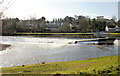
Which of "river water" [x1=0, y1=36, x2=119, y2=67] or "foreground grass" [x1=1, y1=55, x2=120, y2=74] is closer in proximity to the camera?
"foreground grass" [x1=1, y1=55, x2=120, y2=74]

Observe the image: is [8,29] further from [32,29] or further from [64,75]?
[64,75]

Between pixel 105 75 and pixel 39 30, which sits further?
pixel 39 30

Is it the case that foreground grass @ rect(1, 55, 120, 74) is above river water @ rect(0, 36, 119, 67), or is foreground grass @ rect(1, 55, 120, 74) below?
above

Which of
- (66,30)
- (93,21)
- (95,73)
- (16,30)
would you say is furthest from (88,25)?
(95,73)

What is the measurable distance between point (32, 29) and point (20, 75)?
53998mm

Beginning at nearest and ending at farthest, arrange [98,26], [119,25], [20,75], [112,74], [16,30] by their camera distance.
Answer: [112,74]
[20,75]
[16,30]
[98,26]
[119,25]

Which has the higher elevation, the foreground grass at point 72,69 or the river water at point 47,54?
the foreground grass at point 72,69

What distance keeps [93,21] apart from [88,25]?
4.46 meters

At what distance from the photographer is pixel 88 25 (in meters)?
62.4

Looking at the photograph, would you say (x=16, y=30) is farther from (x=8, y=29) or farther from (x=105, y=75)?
(x=105, y=75)

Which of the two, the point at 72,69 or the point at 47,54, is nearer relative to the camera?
the point at 72,69

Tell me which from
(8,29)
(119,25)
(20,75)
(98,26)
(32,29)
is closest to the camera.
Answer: (20,75)

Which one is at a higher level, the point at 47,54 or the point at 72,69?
the point at 72,69

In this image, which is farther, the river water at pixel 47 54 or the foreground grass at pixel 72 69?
the river water at pixel 47 54
